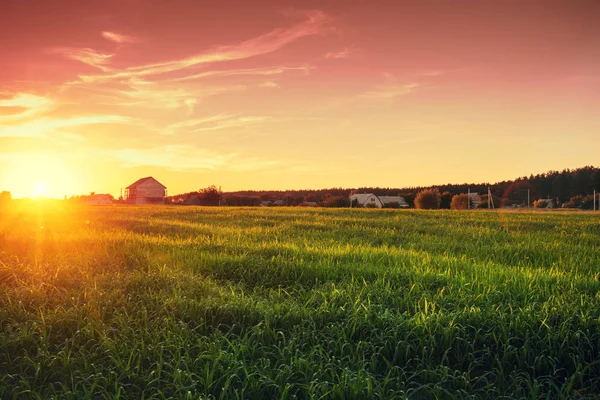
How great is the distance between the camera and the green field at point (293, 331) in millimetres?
3699

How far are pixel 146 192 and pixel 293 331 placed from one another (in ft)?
280

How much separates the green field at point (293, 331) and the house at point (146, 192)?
261 feet

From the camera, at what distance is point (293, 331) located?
15.0ft

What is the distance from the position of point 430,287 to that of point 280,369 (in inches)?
136

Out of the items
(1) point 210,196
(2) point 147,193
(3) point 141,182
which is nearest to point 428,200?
(1) point 210,196

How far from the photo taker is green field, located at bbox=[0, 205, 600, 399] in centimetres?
370

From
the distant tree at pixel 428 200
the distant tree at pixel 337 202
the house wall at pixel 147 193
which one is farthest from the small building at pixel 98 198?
the distant tree at pixel 428 200

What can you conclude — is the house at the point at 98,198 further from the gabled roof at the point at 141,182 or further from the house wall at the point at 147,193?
the house wall at the point at 147,193

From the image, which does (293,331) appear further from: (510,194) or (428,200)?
(510,194)

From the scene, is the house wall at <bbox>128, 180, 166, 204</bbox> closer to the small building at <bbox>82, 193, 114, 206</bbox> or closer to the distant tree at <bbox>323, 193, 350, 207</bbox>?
the small building at <bbox>82, 193, 114, 206</bbox>

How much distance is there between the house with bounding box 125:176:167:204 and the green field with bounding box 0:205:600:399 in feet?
261

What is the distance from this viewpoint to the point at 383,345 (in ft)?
14.2

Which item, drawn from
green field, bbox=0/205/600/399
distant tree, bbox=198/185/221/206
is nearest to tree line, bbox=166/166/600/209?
distant tree, bbox=198/185/221/206

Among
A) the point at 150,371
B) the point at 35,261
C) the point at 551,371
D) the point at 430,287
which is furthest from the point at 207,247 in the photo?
the point at 551,371
